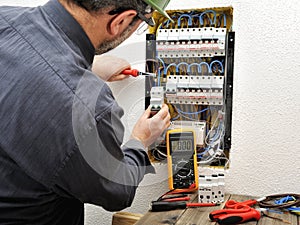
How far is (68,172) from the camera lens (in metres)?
0.73

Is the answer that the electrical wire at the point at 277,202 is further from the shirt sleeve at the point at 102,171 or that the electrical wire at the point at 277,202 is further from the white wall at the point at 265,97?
the shirt sleeve at the point at 102,171

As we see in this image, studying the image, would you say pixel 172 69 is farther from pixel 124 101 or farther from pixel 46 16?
pixel 46 16

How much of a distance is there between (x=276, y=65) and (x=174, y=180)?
0.57 meters

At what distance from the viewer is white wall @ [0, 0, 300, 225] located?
4.11 ft

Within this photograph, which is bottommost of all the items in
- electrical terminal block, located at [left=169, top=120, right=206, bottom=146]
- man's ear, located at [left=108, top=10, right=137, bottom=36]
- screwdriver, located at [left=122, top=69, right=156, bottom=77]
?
electrical terminal block, located at [left=169, top=120, right=206, bottom=146]

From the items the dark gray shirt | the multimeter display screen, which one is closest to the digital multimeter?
the multimeter display screen

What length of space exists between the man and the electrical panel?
48 centimetres

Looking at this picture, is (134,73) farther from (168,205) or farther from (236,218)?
(236,218)

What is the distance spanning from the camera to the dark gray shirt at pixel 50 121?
2.32ft

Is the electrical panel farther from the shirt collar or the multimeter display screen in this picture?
the shirt collar

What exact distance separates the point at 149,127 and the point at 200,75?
0.37 meters

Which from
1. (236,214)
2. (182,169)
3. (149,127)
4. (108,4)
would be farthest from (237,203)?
(108,4)

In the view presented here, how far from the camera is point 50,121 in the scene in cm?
70

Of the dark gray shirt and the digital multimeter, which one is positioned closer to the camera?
the dark gray shirt
